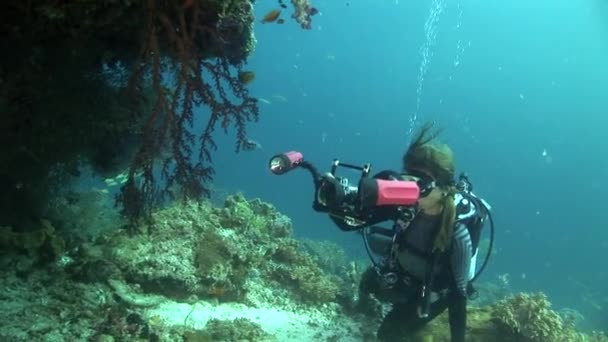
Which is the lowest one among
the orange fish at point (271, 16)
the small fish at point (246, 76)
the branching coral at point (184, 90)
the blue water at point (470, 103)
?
the branching coral at point (184, 90)

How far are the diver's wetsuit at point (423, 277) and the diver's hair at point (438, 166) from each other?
0.56 feet

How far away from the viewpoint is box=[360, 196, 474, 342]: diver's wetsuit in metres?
4.77

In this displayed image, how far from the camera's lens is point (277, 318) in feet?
20.2

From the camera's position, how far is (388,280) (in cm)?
512

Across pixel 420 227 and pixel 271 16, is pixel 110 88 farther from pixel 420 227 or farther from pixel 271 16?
pixel 420 227

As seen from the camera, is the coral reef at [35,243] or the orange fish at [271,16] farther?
the coral reef at [35,243]

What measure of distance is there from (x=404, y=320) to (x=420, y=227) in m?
1.39

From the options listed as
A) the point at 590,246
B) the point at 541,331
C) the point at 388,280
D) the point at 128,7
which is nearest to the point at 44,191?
the point at 128,7

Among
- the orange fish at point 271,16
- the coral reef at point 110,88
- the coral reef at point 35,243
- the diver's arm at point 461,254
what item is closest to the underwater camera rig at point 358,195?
the diver's arm at point 461,254

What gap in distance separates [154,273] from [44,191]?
1976 millimetres

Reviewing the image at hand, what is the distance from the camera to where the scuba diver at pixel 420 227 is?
4.16 m

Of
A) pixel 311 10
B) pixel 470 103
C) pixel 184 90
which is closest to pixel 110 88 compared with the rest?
pixel 184 90

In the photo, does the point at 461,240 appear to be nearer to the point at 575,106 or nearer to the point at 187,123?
the point at 187,123

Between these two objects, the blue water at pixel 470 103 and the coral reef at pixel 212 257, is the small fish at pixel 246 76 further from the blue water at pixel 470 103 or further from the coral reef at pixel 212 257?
the blue water at pixel 470 103
